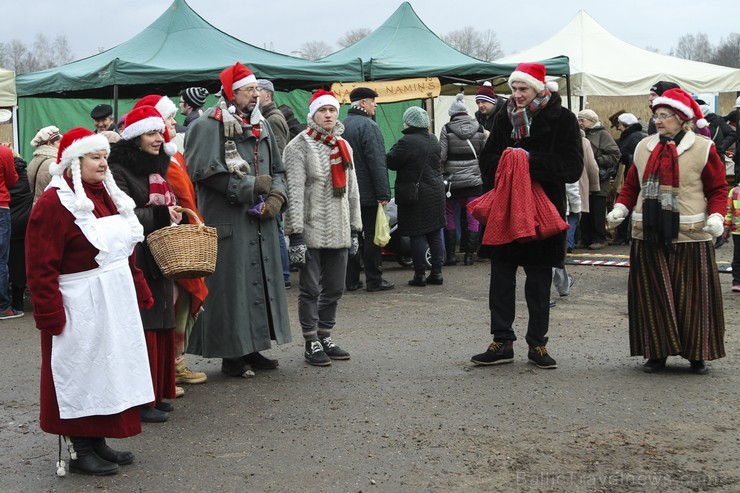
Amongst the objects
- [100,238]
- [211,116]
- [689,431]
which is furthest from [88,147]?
[689,431]

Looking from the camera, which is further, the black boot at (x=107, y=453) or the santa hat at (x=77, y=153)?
the black boot at (x=107, y=453)

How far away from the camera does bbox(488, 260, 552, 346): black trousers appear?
6844mm

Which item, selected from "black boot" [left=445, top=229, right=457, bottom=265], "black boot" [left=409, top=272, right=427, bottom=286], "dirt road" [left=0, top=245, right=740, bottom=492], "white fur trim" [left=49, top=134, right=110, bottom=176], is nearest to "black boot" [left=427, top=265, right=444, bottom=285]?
"black boot" [left=409, top=272, right=427, bottom=286]

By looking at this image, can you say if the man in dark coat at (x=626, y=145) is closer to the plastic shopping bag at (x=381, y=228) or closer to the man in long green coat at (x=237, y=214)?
the plastic shopping bag at (x=381, y=228)

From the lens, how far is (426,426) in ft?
18.3

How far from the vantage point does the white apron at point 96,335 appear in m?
4.69

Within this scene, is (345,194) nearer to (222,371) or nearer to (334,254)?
(334,254)

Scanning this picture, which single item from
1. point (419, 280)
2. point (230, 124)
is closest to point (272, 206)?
point (230, 124)

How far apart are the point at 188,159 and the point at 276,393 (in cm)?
168

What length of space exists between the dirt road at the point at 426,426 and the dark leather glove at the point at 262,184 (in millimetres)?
1322

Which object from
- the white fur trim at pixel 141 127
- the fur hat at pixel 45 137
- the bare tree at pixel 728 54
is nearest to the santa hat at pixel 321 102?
the white fur trim at pixel 141 127

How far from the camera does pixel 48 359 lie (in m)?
4.77

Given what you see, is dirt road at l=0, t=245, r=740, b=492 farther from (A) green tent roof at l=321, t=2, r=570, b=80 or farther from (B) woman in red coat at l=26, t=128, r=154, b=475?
(A) green tent roof at l=321, t=2, r=570, b=80

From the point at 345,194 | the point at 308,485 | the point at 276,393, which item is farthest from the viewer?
the point at 345,194
